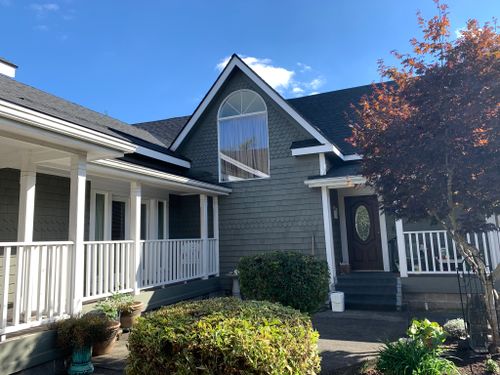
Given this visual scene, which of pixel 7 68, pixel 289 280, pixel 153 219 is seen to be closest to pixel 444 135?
pixel 289 280

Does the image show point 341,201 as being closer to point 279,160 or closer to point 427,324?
point 279,160

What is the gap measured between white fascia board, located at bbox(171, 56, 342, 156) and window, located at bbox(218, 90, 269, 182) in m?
0.46

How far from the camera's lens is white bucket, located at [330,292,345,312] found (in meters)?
8.05

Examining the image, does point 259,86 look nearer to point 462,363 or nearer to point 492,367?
point 462,363

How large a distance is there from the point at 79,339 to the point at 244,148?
725cm

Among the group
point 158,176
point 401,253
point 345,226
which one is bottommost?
point 401,253

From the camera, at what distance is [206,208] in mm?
9602

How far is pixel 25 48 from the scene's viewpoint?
12.6m

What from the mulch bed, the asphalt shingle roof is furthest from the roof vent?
the mulch bed

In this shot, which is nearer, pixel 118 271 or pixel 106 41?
pixel 118 271

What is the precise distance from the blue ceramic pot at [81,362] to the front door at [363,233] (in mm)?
7919

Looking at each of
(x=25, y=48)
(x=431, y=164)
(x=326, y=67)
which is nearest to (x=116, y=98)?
(x=25, y=48)

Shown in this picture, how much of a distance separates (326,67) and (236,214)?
6.19m

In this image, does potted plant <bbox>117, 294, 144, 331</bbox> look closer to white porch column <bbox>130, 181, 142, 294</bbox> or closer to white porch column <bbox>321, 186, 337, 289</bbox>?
white porch column <bbox>130, 181, 142, 294</bbox>
